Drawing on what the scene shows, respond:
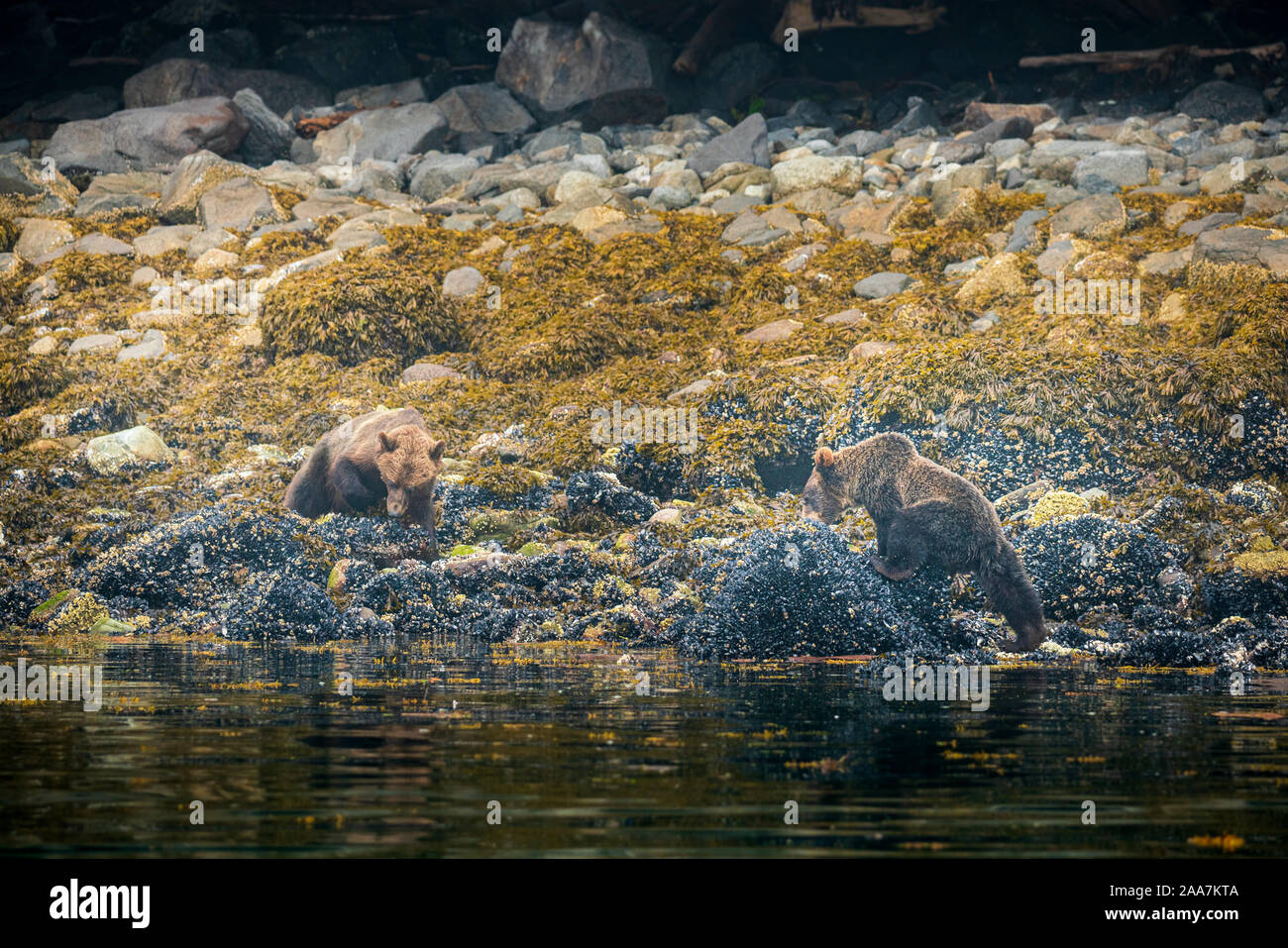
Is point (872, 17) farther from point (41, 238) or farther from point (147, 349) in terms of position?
point (41, 238)

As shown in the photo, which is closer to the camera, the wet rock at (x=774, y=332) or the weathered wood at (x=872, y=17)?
the wet rock at (x=774, y=332)

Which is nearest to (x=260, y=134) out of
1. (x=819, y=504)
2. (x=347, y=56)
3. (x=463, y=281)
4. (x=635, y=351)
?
(x=347, y=56)

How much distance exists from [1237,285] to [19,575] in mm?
14107

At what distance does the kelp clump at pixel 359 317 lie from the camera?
748 inches

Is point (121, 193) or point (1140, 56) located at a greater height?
point (1140, 56)

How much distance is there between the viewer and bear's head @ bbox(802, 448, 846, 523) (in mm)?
12125

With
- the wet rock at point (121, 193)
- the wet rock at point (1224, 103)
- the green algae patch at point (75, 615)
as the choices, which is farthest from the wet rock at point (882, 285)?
the wet rock at point (121, 193)

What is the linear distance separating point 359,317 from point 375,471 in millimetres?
6001

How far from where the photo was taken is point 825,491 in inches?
484

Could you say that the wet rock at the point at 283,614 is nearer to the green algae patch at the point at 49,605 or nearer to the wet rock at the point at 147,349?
the green algae patch at the point at 49,605

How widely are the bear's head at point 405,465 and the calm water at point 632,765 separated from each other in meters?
3.90

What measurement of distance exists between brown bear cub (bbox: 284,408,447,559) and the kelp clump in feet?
15.5

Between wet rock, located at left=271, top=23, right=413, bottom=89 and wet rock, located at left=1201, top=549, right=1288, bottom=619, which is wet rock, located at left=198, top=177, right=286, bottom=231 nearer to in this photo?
wet rock, located at left=271, top=23, right=413, bottom=89
